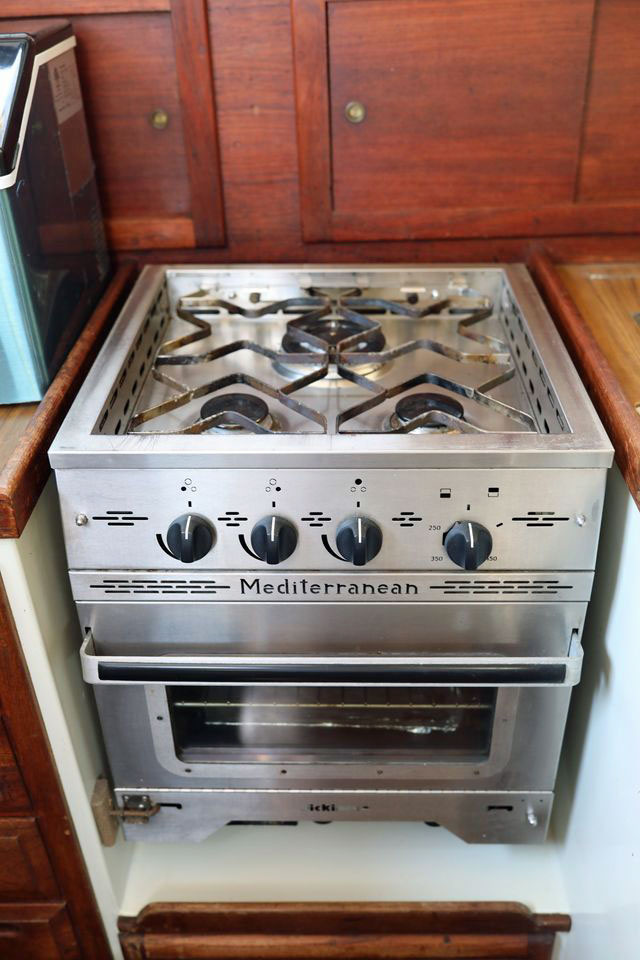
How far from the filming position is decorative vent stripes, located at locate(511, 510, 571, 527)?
916 mm

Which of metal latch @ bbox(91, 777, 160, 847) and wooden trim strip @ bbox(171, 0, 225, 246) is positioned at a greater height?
wooden trim strip @ bbox(171, 0, 225, 246)

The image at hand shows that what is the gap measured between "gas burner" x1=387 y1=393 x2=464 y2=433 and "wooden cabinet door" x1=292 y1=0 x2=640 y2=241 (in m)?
0.39

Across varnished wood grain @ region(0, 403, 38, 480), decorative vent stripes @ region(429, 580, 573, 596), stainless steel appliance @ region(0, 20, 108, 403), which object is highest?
stainless steel appliance @ region(0, 20, 108, 403)

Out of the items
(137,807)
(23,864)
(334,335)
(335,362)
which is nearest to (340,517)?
(335,362)

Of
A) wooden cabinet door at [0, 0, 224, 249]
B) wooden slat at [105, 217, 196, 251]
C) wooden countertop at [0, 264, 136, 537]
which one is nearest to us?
wooden countertop at [0, 264, 136, 537]

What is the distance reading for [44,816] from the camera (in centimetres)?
105

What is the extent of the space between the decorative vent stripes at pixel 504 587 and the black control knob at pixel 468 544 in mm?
45

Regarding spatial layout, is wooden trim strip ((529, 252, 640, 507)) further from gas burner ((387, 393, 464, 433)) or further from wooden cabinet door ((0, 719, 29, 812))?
wooden cabinet door ((0, 719, 29, 812))

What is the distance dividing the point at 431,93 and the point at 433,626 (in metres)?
0.72

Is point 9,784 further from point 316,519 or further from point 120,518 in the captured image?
point 316,519

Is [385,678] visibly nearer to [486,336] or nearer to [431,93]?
[486,336]

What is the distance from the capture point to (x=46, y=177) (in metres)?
1.04

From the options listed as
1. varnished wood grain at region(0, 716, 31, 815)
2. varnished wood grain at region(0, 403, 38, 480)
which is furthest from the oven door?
varnished wood grain at region(0, 403, 38, 480)

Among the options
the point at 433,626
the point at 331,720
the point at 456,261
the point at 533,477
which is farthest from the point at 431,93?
the point at 331,720
